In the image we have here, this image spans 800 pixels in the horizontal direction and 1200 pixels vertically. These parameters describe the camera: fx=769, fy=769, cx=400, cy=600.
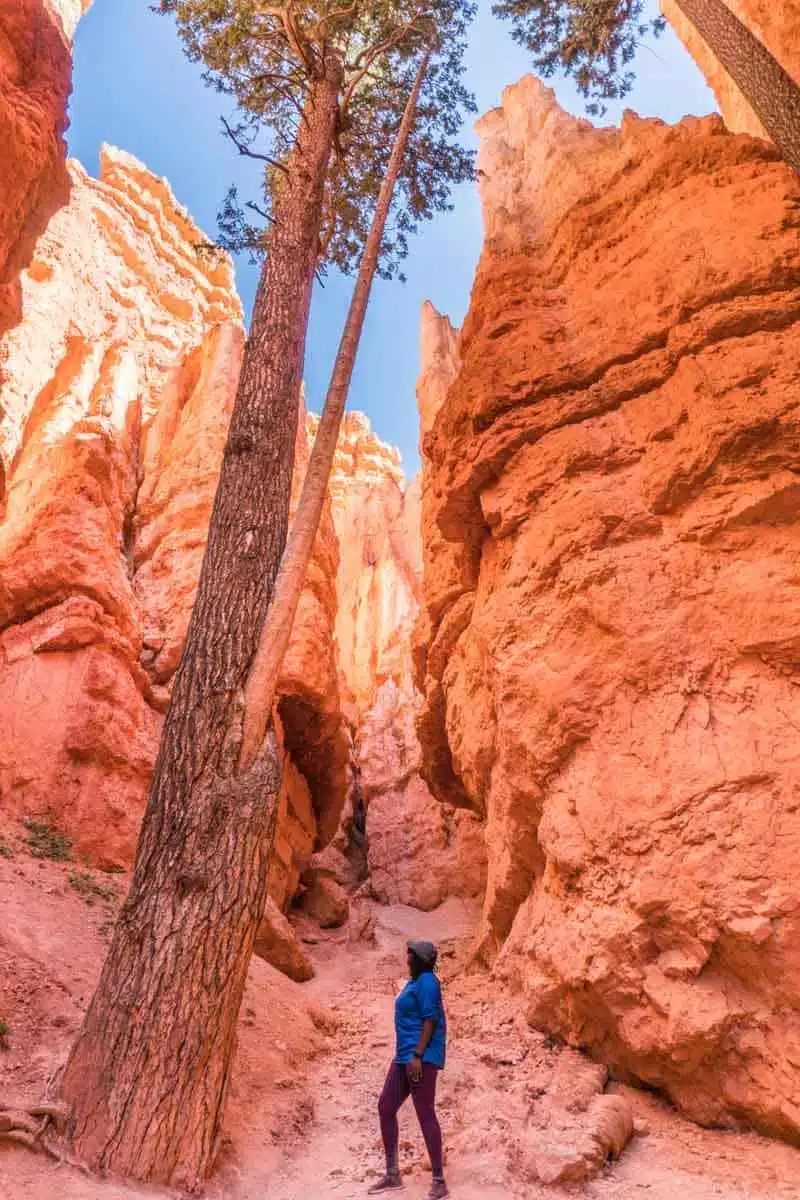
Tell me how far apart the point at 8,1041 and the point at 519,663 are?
4722 millimetres

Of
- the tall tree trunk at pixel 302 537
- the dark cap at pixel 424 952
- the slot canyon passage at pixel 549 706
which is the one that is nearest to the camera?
the dark cap at pixel 424 952

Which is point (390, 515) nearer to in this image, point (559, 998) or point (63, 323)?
point (63, 323)

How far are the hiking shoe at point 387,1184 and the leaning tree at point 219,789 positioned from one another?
89cm

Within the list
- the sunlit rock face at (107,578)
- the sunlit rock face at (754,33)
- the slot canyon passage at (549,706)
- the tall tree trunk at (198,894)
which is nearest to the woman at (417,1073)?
the slot canyon passage at (549,706)

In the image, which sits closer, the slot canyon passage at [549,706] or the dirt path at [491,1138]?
the dirt path at [491,1138]

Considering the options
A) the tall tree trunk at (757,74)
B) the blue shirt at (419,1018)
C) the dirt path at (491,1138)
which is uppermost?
the tall tree trunk at (757,74)

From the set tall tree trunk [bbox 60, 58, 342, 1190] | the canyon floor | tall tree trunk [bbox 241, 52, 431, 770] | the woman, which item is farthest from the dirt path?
tall tree trunk [bbox 241, 52, 431, 770]

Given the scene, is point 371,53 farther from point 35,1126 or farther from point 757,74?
point 35,1126

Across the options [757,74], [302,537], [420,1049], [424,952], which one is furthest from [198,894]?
[757,74]

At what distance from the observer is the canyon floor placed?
161 inches

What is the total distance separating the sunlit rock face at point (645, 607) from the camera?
197 inches

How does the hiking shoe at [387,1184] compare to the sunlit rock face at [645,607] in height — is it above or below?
below

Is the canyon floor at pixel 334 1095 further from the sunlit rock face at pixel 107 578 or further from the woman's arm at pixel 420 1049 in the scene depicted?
the sunlit rock face at pixel 107 578

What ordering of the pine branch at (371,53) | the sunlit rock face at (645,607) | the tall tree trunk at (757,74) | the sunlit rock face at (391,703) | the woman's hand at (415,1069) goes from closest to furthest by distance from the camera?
the woman's hand at (415,1069)
the sunlit rock face at (645,607)
the tall tree trunk at (757,74)
the pine branch at (371,53)
the sunlit rock face at (391,703)
